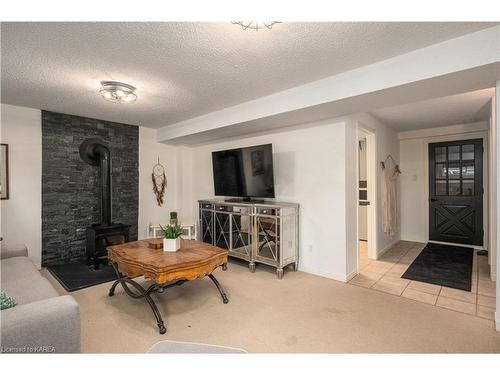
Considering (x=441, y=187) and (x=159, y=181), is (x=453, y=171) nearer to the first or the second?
(x=441, y=187)

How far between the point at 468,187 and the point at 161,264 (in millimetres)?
5474

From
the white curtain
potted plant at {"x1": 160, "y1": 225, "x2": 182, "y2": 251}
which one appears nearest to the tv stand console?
potted plant at {"x1": 160, "y1": 225, "x2": 182, "y2": 251}

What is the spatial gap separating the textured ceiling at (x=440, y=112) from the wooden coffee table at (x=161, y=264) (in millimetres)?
3196

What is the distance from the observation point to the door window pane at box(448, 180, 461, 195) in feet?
15.6

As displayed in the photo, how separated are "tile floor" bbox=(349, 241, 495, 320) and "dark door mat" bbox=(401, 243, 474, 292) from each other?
0.26ft

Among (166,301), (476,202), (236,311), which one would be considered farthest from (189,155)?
(476,202)

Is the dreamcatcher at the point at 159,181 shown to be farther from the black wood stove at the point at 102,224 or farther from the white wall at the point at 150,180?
the black wood stove at the point at 102,224

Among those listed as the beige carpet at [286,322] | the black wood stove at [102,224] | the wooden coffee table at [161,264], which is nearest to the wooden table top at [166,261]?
the wooden coffee table at [161,264]

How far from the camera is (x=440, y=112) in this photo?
3.79m

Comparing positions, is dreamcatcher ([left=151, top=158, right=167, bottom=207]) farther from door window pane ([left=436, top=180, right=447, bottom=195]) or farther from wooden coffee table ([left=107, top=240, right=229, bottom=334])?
door window pane ([left=436, top=180, right=447, bottom=195])

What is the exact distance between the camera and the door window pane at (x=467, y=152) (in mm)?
4598

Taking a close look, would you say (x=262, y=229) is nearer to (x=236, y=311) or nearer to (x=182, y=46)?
(x=236, y=311)

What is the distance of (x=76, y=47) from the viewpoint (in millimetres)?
1915
